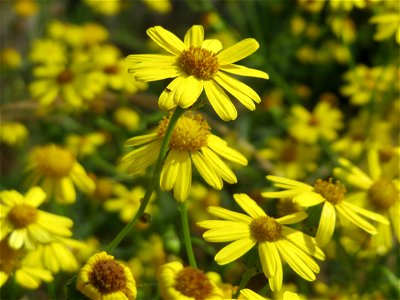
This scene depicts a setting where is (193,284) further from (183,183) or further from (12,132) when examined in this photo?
(12,132)

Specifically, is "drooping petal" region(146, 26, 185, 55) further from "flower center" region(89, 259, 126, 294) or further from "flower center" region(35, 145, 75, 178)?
"flower center" region(35, 145, 75, 178)

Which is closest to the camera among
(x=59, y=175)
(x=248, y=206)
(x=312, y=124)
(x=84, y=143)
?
(x=248, y=206)

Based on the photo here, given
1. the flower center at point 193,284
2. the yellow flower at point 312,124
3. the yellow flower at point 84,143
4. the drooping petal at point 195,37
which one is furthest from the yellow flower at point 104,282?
the yellow flower at point 312,124

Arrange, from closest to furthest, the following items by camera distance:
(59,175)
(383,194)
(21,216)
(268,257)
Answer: (268,257) < (21,216) < (383,194) < (59,175)

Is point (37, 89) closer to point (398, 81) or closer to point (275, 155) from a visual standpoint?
point (275, 155)

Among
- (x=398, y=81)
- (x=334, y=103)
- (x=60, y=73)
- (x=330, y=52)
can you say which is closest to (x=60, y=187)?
(x=60, y=73)

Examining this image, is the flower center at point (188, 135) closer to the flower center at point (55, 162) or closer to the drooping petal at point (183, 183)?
the drooping petal at point (183, 183)

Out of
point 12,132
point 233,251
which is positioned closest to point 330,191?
point 233,251
